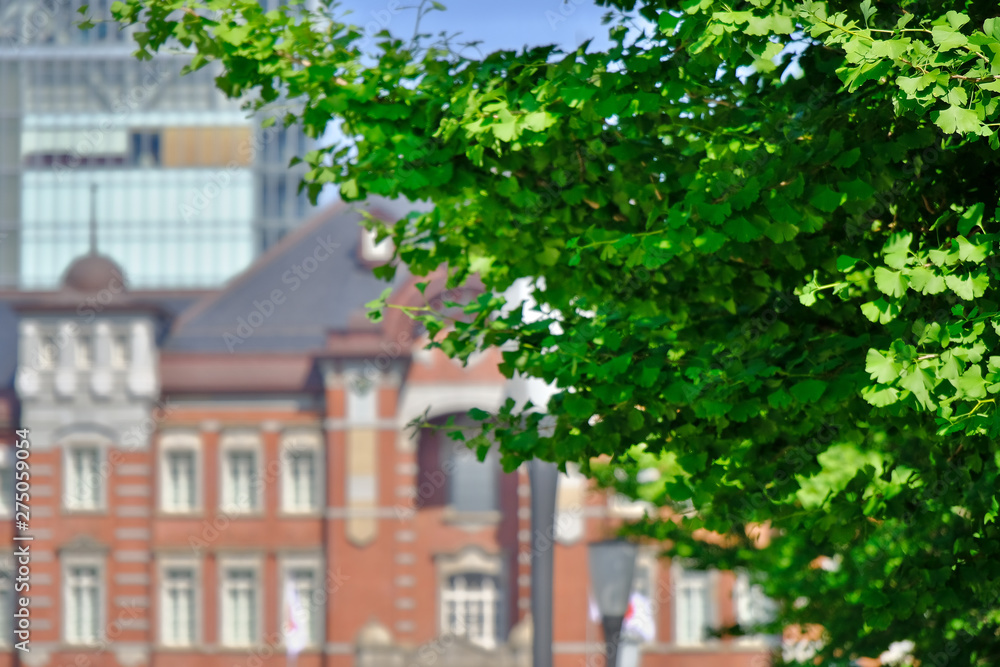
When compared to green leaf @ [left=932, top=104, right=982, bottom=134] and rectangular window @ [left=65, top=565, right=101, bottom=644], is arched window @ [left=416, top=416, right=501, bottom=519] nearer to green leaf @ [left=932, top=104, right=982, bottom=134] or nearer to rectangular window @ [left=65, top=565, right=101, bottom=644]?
rectangular window @ [left=65, top=565, right=101, bottom=644]

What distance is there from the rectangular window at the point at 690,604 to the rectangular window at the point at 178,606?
12845mm

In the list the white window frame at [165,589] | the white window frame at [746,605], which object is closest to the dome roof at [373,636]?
the white window frame at [165,589]

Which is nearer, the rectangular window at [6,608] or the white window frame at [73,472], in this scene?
the white window frame at [73,472]

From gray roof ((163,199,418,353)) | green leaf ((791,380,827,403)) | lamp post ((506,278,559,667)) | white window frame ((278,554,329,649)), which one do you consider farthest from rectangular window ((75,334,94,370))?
green leaf ((791,380,827,403))

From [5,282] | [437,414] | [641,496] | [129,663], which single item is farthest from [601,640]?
[5,282]

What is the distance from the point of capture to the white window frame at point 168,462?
3359cm

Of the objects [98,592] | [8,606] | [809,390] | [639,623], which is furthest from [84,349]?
[809,390]

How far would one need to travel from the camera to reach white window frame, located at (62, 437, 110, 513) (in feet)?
110

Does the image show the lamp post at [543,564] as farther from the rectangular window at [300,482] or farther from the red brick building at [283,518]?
the rectangular window at [300,482]

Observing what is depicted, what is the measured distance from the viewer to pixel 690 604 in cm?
3300

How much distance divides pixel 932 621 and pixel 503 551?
25898mm

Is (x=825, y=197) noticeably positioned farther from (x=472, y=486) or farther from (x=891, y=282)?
(x=472, y=486)

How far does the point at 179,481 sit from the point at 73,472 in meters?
2.89

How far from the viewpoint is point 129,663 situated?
33.0 meters
